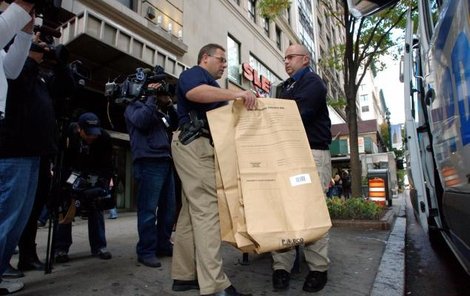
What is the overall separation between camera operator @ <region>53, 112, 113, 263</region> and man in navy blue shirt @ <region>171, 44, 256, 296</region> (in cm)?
133

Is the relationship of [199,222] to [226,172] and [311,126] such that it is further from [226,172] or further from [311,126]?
[311,126]

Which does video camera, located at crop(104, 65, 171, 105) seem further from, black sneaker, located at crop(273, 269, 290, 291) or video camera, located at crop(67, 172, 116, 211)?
black sneaker, located at crop(273, 269, 290, 291)

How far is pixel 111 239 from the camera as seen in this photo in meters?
5.23

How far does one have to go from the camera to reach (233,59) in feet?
62.3

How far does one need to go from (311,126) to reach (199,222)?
4.69ft

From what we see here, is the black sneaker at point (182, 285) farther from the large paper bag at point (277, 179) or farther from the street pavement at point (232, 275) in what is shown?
the large paper bag at point (277, 179)

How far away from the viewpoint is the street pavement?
2.66 m

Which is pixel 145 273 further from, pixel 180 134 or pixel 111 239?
pixel 111 239

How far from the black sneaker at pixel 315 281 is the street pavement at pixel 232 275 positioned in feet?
0.16

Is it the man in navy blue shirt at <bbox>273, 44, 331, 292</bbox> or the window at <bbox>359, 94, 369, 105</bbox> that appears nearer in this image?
the man in navy blue shirt at <bbox>273, 44, 331, 292</bbox>

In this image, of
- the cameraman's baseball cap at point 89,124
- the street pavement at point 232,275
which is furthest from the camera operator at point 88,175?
the street pavement at point 232,275

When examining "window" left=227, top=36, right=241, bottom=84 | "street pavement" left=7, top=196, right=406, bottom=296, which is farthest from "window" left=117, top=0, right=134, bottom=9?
"street pavement" left=7, top=196, right=406, bottom=296

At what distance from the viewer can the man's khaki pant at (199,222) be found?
2.36m

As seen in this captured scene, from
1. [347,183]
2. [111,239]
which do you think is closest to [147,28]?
[111,239]
